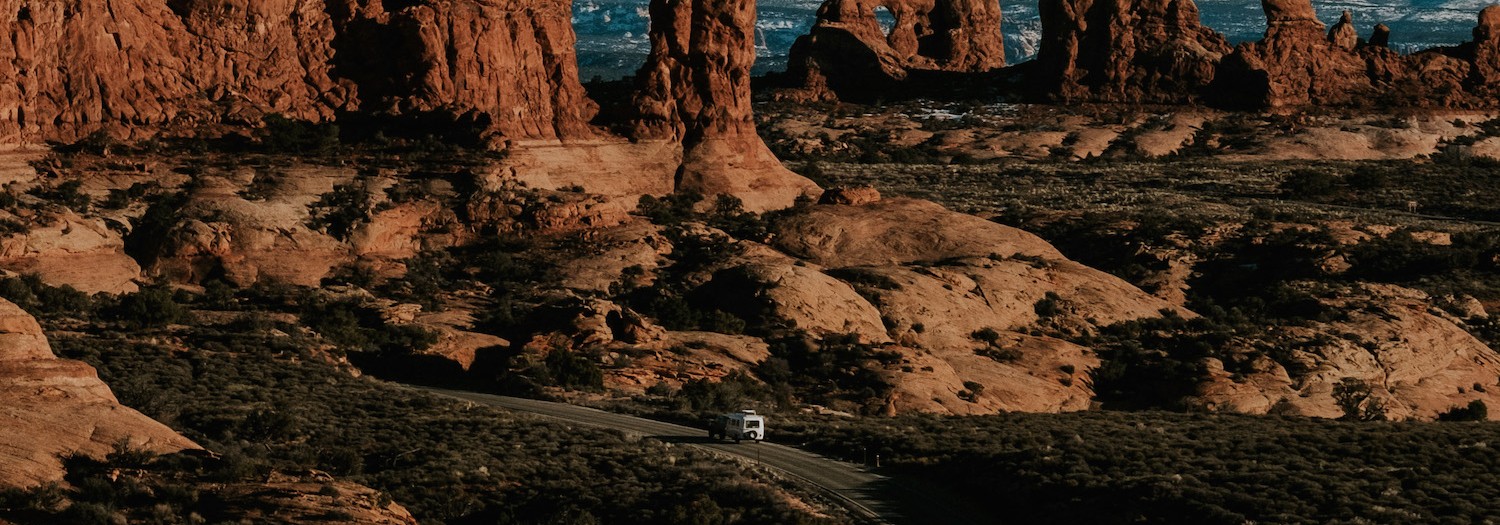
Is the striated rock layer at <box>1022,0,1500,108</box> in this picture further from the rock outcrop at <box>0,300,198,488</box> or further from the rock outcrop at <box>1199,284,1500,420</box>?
the rock outcrop at <box>0,300,198,488</box>

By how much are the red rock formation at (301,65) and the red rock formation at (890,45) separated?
74.1 m

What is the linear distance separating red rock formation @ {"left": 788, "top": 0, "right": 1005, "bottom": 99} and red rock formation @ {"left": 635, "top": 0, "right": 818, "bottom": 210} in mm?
69844

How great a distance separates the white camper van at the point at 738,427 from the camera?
162 feet

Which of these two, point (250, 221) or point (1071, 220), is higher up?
point (250, 221)

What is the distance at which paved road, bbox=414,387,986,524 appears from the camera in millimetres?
41812

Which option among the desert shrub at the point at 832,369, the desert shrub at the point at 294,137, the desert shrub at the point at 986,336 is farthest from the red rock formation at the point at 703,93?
the desert shrub at the point at 832,369

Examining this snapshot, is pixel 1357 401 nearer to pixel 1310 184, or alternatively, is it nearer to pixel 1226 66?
pixel 1310 184

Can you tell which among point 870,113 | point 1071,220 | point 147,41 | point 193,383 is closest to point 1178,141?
point 870,113

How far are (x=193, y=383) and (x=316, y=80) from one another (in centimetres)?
2641

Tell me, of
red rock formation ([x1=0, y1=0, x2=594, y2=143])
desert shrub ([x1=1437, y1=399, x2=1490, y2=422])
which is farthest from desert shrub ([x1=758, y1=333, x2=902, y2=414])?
desert shrub ([x1=1437, y1=399, x2=1490, y2=422])

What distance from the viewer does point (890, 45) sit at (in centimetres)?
16250

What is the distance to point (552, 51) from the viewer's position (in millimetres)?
78750

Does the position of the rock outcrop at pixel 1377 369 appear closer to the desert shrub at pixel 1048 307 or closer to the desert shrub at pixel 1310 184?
the desert shrub at pixel 1048 307

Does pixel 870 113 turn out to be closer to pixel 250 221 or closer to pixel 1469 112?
pixel 1469 112
